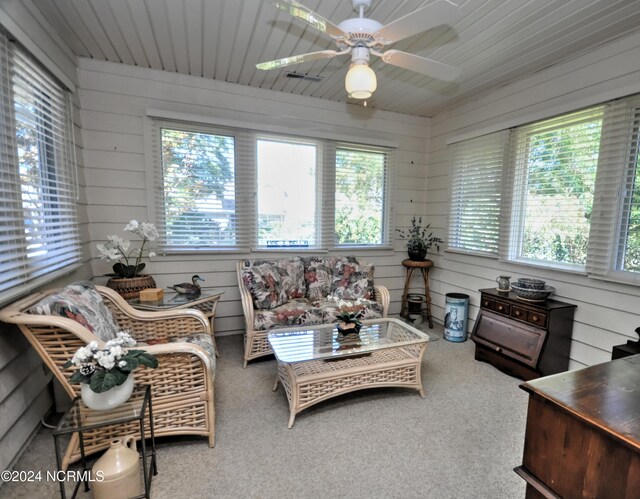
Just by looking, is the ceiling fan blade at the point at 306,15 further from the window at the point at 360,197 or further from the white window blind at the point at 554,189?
the white window blind at the point at 554,189

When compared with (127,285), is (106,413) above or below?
below

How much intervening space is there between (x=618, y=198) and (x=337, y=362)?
248cm

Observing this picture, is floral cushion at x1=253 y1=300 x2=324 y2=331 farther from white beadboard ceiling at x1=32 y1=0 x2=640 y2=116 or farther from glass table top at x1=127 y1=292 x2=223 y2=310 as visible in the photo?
white beadboard ceiling at x1=32 y1=0 x2=640 y2=116

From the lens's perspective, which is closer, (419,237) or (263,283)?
(263,283)

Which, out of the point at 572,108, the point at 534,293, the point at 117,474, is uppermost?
the point at 572,108

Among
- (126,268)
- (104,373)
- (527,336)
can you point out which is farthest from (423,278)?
(104,373)

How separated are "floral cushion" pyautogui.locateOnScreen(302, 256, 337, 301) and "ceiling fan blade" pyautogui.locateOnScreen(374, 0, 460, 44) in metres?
2.29

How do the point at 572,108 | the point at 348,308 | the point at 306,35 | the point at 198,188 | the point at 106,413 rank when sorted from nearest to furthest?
the point at 106,413 → the point at 306,35 → the point at 572,108 → the point at 348,308 → the point at 198,188

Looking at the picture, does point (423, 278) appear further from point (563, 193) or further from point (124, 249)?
point (124, 249)

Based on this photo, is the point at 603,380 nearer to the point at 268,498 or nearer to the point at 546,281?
the point at 268,498

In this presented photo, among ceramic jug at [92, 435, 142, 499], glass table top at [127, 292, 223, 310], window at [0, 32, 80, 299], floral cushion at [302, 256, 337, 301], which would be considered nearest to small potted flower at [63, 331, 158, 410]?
ceramic jug at [92, 435, 142, 499]

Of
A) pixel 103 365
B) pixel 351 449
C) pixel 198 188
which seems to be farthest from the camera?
pixel 198 188

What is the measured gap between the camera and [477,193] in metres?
3.61

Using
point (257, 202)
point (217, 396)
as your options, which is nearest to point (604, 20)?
point (257, 202)
